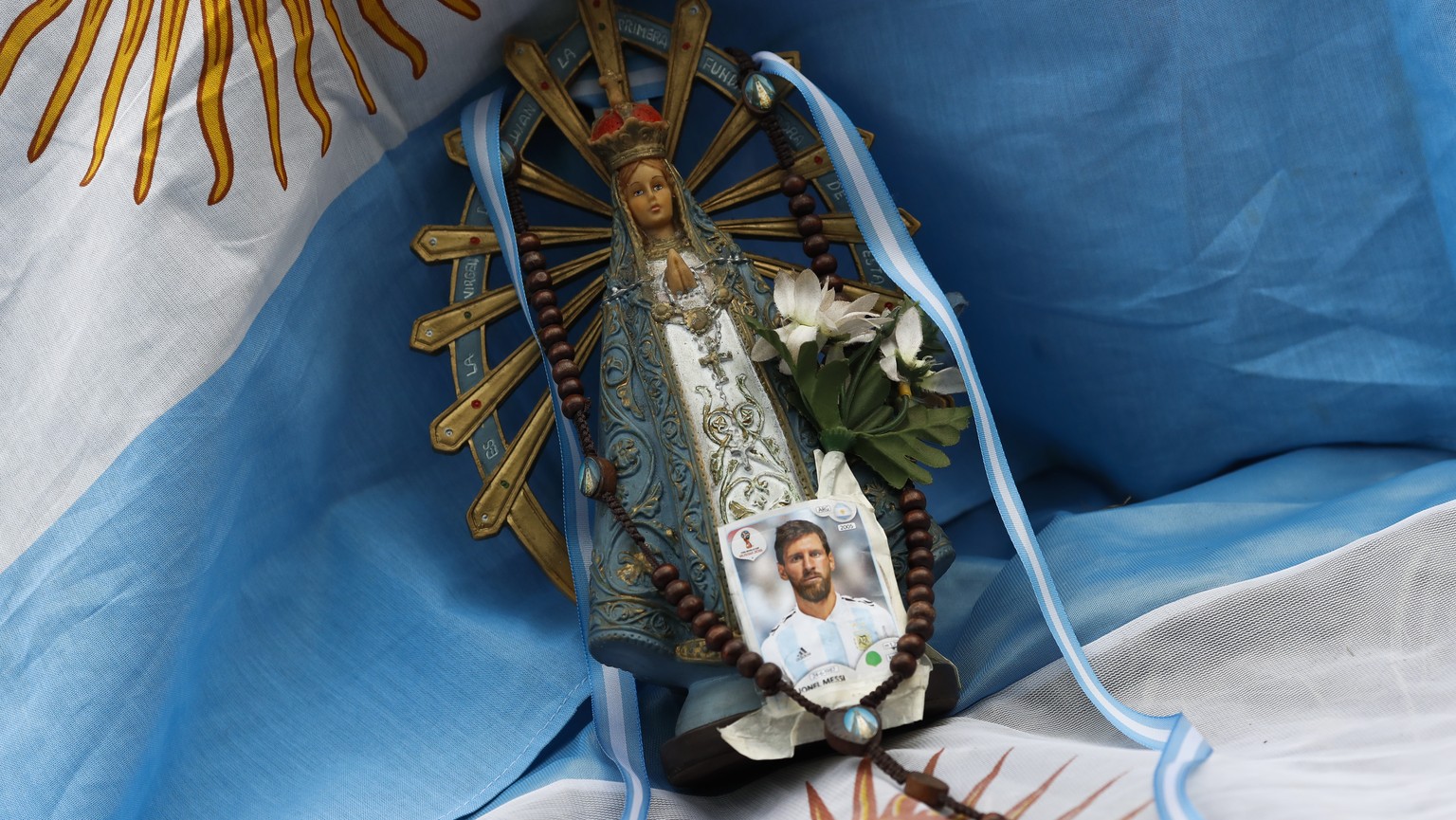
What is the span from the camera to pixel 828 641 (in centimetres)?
125

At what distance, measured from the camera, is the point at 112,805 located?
1.29 m

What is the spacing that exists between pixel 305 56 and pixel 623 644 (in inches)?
27.4

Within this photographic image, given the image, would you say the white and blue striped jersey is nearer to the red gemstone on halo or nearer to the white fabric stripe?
the white fabric stripe

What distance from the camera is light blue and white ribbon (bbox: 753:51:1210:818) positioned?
1.18 m

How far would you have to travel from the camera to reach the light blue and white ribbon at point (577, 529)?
4.39ft

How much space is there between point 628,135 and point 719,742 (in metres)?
0.63

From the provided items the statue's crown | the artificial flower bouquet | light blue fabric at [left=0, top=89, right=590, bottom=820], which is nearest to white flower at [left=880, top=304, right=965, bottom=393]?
the artificial flower bouquet

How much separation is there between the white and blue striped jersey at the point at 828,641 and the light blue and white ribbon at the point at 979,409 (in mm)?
181

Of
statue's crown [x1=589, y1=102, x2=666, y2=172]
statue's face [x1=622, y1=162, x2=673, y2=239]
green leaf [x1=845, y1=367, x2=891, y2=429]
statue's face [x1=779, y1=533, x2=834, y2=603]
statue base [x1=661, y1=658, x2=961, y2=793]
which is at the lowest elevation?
statue base [x1=661, y1=658, x2=961, y2=793]

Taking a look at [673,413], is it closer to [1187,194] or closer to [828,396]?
[828,396]

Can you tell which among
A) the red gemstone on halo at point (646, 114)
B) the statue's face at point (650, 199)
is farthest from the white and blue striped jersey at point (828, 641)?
the red gemstone on halo at point (646, 114)

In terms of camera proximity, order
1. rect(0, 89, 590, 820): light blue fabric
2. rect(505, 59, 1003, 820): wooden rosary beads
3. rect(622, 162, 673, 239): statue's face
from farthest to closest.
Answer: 1. rect(622, 162, 673, 239): statue's face
2. rect(0, 89, 590, 820): light blue fabric
3. rect(505, 59, 1003, 820): wooden rosary beads

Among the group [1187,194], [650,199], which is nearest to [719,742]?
[650,199]

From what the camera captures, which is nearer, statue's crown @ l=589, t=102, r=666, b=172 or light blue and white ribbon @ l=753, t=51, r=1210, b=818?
light blue and white ribbon @ l=753, t=51, r=1210, b=818
